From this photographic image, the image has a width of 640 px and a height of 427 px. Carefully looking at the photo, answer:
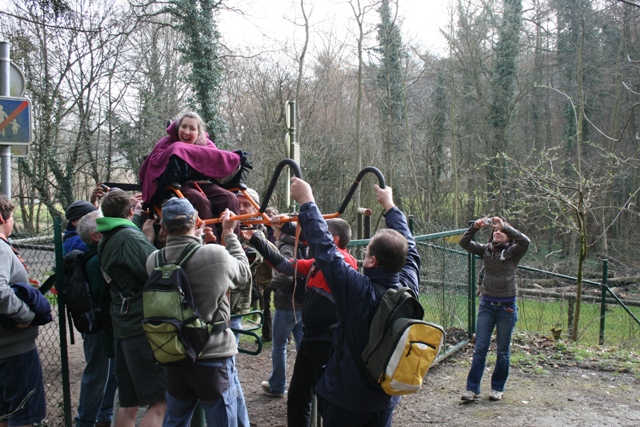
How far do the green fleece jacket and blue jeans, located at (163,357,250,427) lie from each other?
581mm

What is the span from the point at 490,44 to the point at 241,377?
22.1m

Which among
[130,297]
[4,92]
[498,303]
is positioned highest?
[4,92]

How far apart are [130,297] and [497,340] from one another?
149 inches

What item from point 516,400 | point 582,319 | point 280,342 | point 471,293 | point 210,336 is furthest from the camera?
point 582,319

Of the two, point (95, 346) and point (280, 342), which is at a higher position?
point (95, 346)

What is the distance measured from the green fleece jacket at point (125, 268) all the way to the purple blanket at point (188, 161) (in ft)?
1.17

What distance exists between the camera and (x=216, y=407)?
3053 millimetres

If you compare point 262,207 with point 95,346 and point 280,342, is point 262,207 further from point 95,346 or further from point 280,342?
point 280,342

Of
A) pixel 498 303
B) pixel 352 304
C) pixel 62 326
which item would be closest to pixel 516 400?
pixel 498 303

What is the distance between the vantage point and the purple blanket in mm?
3646

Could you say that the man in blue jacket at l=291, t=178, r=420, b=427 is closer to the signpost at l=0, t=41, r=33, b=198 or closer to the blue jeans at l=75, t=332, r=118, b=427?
the blue jeans at l=75, t=332, r=118, b=427

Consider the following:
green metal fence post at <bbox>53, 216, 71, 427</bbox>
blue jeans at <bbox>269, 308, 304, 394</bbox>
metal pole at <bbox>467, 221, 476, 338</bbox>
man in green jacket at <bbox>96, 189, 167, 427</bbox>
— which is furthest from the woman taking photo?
green metal fence post at <bbox>53, 216, 71, 427</bbox>

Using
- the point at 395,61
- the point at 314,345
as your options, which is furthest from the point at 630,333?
the point at 395,61

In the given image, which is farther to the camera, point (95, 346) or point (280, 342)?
point (280, 342)
